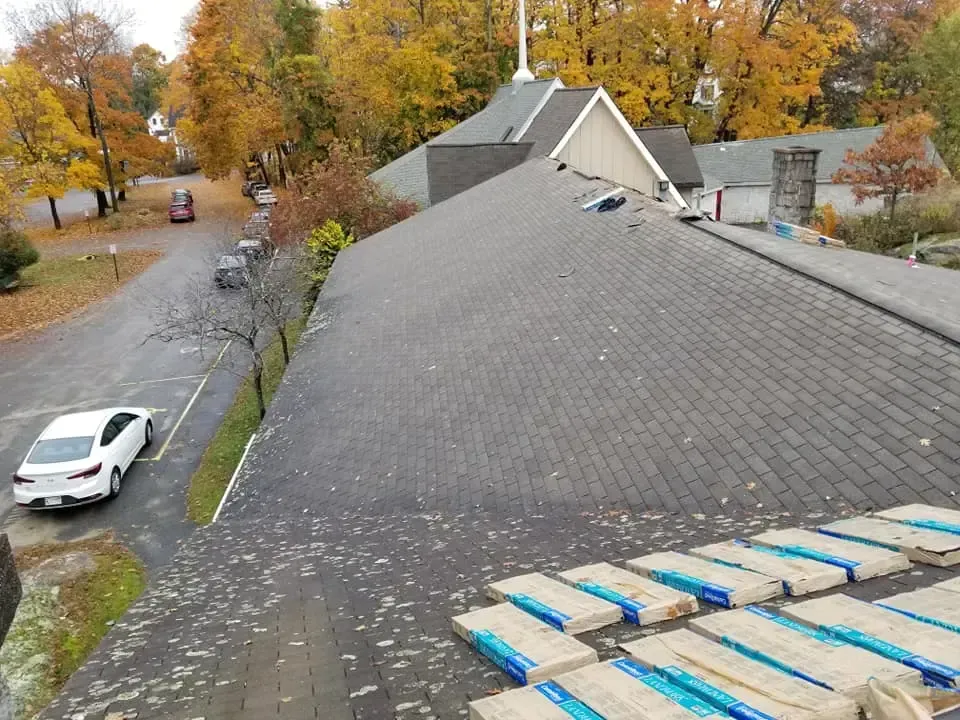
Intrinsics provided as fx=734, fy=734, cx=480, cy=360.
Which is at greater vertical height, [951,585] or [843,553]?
[951,585]

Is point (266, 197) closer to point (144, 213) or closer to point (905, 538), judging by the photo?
point (144, 213)

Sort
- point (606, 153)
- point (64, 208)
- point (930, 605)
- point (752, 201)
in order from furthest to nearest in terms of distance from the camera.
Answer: point (64, 208) → point (752, 201) → point (606, 153) → point (930, 605)

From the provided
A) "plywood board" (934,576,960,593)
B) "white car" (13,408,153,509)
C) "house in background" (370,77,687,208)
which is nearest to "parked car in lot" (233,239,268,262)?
"house in background" (370,77,687,208)

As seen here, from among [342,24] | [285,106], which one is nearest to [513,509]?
[285,106]

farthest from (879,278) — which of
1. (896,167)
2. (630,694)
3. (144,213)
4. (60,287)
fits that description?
(144,213)

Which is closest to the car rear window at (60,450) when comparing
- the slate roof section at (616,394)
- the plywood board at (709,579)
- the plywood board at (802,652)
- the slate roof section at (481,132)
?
the slate roof section at (616,394)

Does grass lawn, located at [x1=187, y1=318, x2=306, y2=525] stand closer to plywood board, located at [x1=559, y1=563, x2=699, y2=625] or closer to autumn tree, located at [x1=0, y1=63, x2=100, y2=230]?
plywood board, located at [x1=559, y1=563, x2=699, y2=625]
